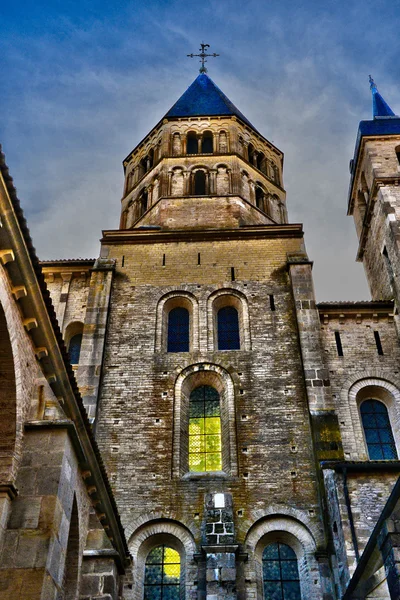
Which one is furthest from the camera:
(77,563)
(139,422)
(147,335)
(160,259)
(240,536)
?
(160,259)

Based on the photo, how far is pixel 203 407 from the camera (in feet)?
59.0

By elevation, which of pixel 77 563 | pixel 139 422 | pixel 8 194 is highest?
pixel 139 422

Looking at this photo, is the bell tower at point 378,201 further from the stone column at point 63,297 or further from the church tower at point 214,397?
the stone column at point 63,297

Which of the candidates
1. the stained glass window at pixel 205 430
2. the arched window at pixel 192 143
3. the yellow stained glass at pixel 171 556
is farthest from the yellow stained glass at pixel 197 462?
the arched window at pixel 192 143

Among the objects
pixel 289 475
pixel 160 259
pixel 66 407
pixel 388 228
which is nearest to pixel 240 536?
pixel 289 475

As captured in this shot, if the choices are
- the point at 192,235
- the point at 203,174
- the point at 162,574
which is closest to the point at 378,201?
the point at 192,235

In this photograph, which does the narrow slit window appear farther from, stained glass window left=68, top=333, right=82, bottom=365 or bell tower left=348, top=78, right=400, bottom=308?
stained glass window left=68, top=333, right=82, bottom=365

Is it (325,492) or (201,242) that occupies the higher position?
(201,242)

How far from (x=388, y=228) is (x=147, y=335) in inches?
353

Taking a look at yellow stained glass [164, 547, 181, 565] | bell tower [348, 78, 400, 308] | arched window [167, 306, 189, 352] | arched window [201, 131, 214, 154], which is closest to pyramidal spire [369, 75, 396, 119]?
bell tower [348, 78, 400, 308]

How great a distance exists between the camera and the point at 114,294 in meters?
20.3

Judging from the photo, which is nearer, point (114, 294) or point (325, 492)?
point (325, 492)

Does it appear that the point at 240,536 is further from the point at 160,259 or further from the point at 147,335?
the point at 160,259

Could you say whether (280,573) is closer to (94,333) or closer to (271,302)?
(271,302)
